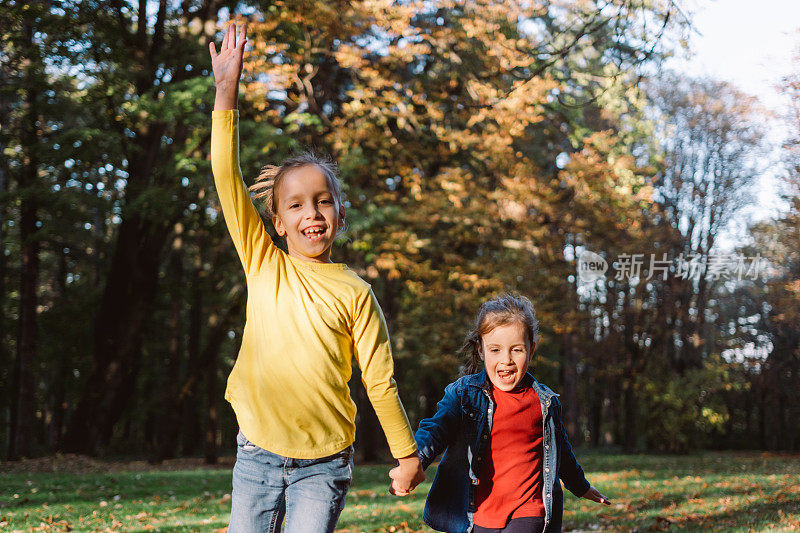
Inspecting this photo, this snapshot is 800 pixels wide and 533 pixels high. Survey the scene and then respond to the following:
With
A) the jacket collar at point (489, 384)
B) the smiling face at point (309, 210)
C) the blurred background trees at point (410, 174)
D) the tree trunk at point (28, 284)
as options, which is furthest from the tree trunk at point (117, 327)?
the smiling face at point (309, 210)

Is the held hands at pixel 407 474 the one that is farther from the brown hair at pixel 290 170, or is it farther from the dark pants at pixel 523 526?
the brown hair at pixel 290 170

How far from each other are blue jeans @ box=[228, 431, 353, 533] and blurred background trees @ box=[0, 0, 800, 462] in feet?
22.7

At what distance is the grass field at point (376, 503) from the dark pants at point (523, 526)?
4.05 m

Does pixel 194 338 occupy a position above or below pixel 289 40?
below

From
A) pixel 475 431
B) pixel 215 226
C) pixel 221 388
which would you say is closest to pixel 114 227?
pixel 221 388

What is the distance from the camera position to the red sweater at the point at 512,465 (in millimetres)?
3285

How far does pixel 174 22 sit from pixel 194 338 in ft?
31.2

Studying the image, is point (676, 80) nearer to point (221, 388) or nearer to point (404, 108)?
point (404, 108)

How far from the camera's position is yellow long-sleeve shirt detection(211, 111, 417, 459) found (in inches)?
103

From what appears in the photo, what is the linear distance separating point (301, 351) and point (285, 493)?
1.56ft

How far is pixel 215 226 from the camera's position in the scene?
14.7 meters

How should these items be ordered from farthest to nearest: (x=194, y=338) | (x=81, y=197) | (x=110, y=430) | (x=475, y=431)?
(x=194, y=338) < (x=110, y=430) < (x=81, y=197) < (x=475, y=431)

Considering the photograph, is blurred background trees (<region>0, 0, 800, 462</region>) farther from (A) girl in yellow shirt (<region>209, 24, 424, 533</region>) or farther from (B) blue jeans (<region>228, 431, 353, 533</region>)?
(B) blue jeans (<region>228, 431, 353, 533</region>)

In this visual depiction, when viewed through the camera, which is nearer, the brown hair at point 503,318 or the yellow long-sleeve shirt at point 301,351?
the yellow long-sleeve shirt at point 301,351
